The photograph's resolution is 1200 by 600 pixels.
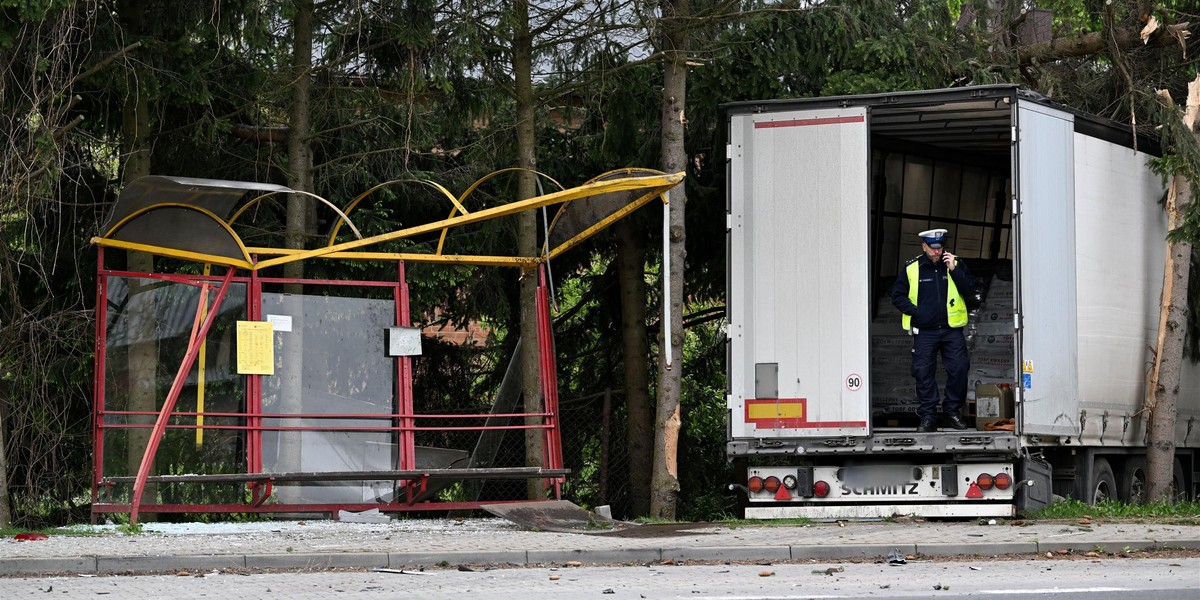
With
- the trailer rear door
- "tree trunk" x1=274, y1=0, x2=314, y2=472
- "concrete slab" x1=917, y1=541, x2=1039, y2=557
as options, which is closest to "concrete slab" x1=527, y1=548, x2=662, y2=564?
"concrete slab" x1=917, y1=541, x2=1039, y2=557

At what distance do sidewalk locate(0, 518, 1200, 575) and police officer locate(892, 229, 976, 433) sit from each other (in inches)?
57.6

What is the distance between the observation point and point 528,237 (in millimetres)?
14625

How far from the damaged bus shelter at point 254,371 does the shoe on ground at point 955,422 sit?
3.18 meters

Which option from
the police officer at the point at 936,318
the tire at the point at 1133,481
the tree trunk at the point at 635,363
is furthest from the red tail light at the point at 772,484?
the tire at the point at 1133,481

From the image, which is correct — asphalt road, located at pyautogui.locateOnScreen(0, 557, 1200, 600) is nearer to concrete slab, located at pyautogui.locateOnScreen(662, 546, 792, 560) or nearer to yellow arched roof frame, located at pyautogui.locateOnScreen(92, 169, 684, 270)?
concrete slab, located at pyautogui.locateOnScreen(662, 546, 792, 560)

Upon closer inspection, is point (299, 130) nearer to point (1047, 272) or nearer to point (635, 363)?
point (635, 363)

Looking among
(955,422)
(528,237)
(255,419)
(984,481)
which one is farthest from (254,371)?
(984,481)

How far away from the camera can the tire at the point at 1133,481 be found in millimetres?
14781

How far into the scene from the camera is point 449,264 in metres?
15.0

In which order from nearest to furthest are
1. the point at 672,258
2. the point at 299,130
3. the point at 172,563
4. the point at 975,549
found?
the point at 172,563, the point at 975,549, the point at 672,258, the point at 299,130

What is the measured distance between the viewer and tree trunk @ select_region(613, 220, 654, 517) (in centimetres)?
1667

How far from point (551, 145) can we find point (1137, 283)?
6374mm

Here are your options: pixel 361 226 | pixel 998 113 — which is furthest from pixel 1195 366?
pixel 361 226

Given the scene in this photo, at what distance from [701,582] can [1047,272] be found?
5.31 meters
